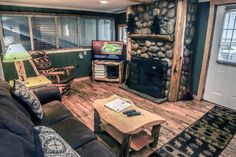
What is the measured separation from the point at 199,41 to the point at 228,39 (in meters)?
0.55

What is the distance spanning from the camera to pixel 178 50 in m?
3.43

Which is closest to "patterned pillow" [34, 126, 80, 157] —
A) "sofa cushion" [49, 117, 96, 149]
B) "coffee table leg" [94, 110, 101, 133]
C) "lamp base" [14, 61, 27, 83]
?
"sofa cushion" [49, 117, 96, 149]

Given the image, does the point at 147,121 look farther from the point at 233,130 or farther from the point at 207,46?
the point at 207,46

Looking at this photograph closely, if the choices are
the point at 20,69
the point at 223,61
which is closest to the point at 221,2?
the point at 223,61

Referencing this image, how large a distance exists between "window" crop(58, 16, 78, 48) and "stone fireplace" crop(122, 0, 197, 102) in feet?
5.99

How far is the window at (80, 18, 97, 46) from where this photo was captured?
5213mm

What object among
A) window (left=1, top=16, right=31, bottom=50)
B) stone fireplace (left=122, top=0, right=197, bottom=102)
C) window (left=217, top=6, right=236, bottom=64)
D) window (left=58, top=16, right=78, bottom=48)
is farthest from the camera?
window (left=58, top=16, right=78, bottom=48)

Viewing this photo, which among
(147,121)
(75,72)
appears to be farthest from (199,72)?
(75,72)

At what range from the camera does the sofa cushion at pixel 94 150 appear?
55.2 inches

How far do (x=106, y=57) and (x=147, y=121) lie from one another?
11.2 feet

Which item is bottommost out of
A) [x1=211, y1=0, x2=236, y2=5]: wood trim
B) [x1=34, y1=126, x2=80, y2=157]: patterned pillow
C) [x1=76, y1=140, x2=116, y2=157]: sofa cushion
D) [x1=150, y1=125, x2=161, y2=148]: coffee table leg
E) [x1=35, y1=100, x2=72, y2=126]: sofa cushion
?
[x1=150, y1=125, x2=161, y2=148]: coffee table leg

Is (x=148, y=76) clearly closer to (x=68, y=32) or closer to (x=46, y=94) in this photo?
(x=46, y=94)

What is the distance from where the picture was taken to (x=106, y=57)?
16.6 ft

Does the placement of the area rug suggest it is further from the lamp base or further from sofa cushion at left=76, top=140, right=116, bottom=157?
the lamp base
